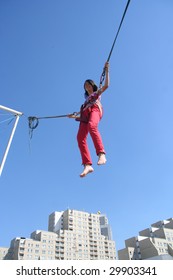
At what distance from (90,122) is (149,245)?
69.4 metres

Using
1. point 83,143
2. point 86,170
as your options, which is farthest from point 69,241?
point 86,170

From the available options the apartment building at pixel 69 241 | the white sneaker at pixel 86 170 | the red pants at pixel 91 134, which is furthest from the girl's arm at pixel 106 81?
the apartment building at pixel 69 241

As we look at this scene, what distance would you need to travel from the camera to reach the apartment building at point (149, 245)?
6594 cm

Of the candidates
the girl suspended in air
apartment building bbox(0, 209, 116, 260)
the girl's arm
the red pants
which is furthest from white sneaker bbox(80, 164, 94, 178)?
apartment building bbox(0, 209, 116, 260)

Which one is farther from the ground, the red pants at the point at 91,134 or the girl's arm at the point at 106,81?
the girl's arm at the point at 106,81

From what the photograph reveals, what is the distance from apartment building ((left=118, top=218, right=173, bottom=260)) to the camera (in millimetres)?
65938

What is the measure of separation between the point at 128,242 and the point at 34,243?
1097 inches

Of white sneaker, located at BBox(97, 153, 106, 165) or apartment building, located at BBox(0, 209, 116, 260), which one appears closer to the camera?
white sneaker, located at BBox(97, 153, 106, 165)

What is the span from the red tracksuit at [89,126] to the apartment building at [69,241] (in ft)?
237

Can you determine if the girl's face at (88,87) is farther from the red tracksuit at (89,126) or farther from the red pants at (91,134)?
the red pants at (91,134)

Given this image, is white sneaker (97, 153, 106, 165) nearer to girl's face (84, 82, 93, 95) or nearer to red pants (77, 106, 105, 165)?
red pants (77, 106, 105, 165)

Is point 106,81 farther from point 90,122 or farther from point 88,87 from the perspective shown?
point 90,122

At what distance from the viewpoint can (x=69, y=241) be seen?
8131 cm
